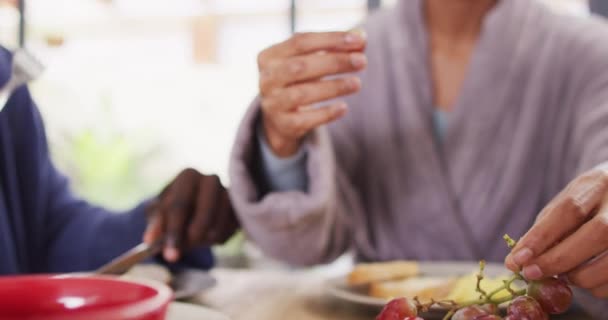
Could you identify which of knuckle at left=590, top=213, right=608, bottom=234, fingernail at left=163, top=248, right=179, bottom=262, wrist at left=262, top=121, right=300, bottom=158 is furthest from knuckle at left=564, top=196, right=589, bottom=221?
fingernail at left=163, top=248, right=179, bottom=262

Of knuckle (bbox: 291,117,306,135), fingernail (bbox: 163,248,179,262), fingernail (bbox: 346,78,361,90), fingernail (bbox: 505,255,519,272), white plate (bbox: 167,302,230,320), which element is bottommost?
fingernail (bbox: 163,248,179,262)

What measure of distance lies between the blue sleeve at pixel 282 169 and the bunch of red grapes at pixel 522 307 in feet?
1.48

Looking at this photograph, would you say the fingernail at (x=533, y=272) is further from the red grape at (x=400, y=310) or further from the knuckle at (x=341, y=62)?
the knuckle at (x=341, y=62)

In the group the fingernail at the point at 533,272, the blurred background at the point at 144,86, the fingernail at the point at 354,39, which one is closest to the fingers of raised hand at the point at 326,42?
the fingernail at the point at 354,39

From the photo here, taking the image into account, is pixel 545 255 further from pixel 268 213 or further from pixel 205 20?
pixel 205 20

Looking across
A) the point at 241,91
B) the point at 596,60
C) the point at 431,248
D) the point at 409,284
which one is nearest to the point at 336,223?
the point at 431,248

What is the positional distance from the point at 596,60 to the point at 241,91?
1.91m

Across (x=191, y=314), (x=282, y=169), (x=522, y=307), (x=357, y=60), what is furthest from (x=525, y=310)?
(x=282, y=169)

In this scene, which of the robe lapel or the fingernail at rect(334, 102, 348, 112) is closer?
the fingernail at rect(334, 102, 348, 112)

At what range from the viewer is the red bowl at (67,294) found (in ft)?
1.54

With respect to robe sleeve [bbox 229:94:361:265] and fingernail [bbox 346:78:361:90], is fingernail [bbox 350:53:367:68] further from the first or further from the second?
robe sleeve [bbox 229:94:361:265]

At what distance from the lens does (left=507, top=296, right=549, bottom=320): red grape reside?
0.55 m

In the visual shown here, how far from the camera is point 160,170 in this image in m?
2.90

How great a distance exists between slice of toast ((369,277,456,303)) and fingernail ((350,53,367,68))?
269 millimetres
